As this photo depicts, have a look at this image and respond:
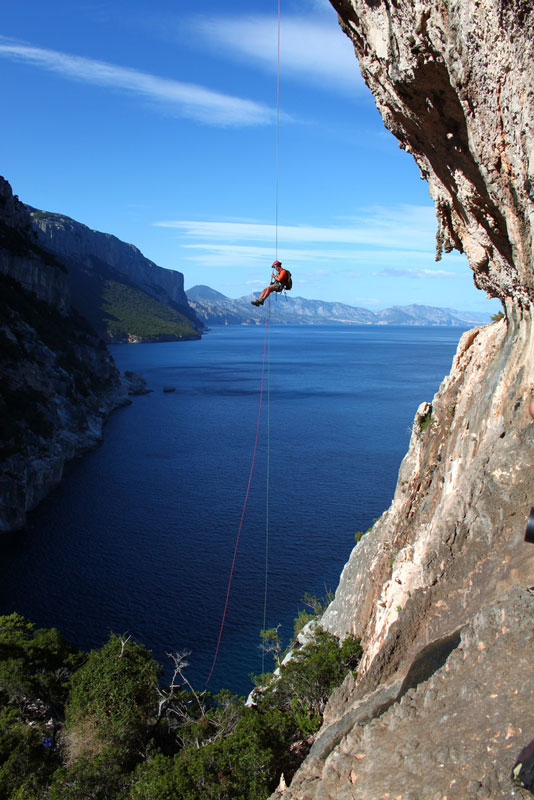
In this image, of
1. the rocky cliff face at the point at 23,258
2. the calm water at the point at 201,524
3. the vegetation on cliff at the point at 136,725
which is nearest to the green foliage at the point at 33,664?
the vegetation on cliff at the point at 136,725

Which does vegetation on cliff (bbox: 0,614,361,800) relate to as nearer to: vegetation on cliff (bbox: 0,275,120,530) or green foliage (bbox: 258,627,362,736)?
green foliage (bbox: 258,627,362,736)

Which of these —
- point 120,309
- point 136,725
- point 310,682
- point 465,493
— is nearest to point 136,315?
point 120,309

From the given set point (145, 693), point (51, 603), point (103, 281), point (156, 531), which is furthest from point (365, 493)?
point (103, 281)

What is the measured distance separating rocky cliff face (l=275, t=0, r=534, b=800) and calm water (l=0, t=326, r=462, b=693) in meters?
16.0

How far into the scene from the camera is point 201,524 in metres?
35.7

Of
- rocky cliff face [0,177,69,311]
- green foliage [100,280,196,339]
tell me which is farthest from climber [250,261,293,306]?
green foliage [100,280,196,339]

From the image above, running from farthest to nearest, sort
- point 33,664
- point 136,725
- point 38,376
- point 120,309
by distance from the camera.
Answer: point 120,309 < point 38,376 < point 33,664 < point 136,725

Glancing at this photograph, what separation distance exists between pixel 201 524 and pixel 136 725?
768 inches

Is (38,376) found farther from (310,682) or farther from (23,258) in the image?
(310,682)

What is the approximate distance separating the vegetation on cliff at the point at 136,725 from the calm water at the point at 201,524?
5832 millimetres

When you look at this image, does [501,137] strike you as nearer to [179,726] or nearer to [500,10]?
[500,10]

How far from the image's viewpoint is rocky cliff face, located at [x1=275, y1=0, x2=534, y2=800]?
6.26 meters

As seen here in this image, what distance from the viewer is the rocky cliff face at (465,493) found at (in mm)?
6258

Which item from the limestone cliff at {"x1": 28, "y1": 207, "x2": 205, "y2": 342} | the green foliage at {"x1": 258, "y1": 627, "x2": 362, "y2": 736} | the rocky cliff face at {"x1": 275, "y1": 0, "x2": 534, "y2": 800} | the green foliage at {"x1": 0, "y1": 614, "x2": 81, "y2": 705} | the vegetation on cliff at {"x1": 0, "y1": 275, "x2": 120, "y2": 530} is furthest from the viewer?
the limestone cliff at {"x1": 28, "y1": 207, "x2": 205, "y2": 342}
